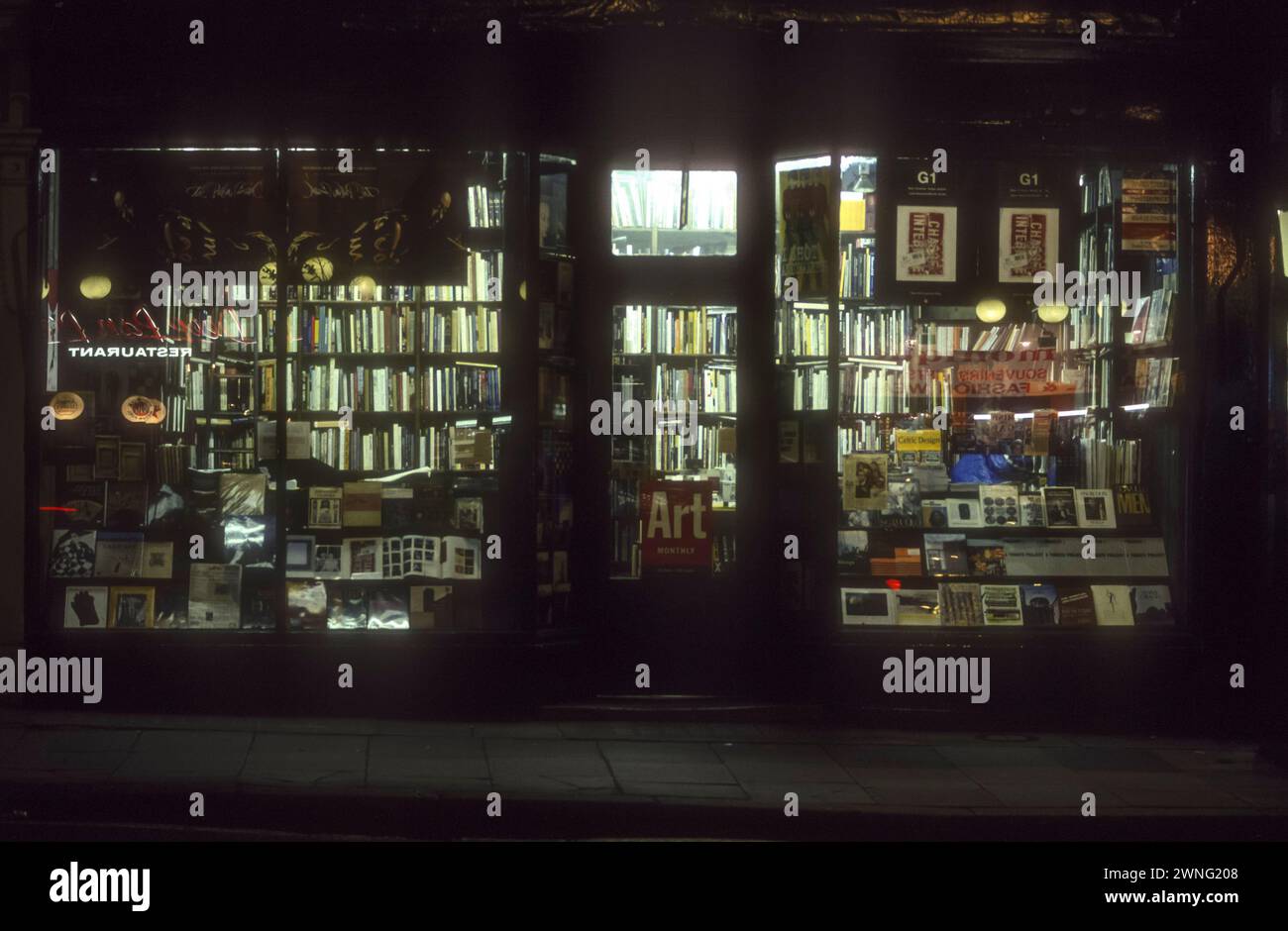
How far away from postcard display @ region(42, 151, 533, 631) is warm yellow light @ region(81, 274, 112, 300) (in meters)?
0.02

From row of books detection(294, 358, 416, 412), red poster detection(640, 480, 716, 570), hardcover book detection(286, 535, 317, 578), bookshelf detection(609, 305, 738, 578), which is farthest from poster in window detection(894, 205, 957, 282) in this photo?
hardcover book detection(286, 535, 317, 578)

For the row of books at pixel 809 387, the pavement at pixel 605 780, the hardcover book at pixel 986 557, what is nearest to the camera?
the pavement at pixel 605 780

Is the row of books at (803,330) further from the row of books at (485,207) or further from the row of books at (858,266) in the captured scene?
the row of books at (485,207)

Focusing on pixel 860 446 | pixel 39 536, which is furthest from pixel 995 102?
pixel 39 536

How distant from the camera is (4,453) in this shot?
413 inches

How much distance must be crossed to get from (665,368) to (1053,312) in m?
2.73

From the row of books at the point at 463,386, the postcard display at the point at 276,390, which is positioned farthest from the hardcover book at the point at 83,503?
the row of books at the point at 463,386

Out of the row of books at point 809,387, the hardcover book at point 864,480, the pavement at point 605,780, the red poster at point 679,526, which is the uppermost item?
the row of books at point 809,387

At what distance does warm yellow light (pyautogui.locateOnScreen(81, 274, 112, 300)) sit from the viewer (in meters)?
10.6

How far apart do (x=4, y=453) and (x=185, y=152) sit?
2338 mm

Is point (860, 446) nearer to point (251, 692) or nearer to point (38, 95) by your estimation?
point (251, 692)

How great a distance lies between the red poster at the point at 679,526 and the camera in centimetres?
1095

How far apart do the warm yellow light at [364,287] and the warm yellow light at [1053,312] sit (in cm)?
461

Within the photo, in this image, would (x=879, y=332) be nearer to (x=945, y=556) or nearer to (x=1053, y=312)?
(x=1053, y=312)
